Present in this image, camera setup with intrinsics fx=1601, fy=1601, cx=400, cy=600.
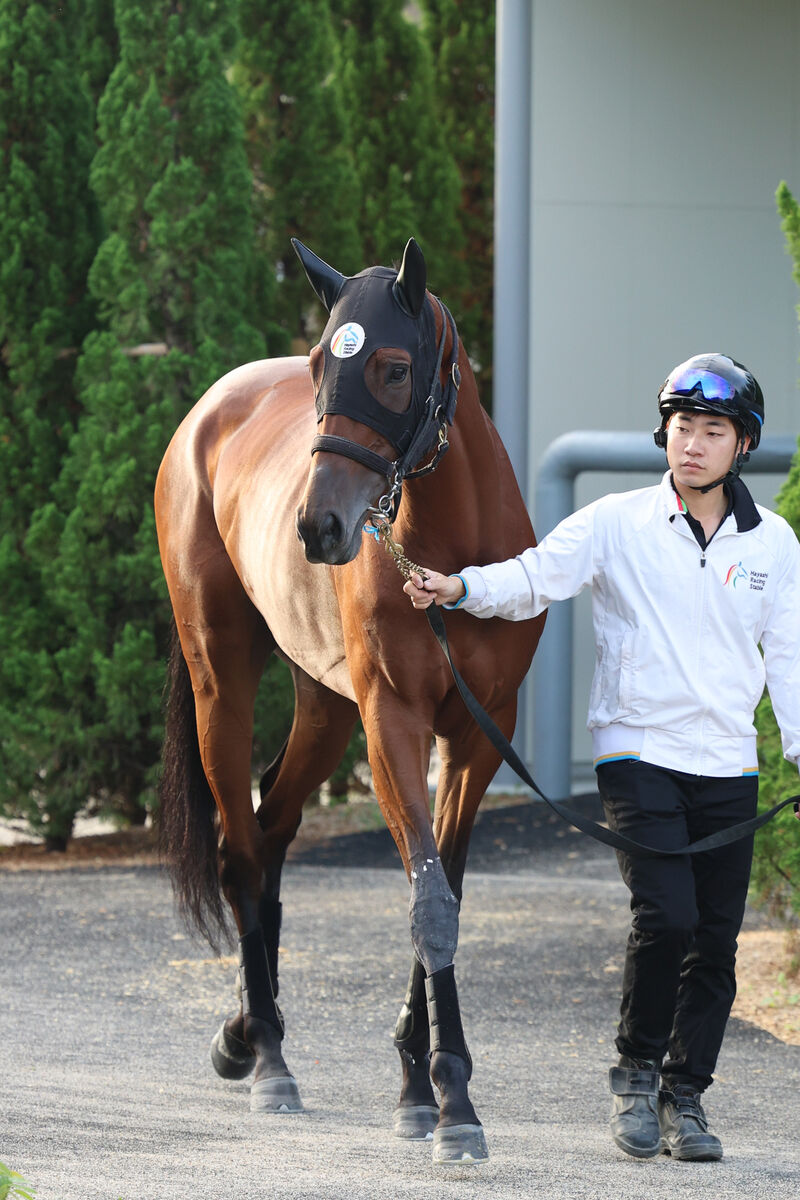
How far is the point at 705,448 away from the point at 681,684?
0.52 metres

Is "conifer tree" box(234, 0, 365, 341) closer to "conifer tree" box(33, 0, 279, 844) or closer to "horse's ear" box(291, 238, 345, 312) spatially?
"conifer tree" box(33, 0, 279, 844)

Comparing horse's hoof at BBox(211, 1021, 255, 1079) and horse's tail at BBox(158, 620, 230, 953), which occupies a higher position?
horse's tail at BBox(158, 620, 230, 953)

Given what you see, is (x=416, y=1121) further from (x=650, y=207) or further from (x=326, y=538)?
(x=650, y=207)

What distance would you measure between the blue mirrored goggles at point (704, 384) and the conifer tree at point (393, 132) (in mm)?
7124

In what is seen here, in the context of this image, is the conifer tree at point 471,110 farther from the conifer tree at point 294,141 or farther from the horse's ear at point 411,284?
the horse's ear at point 411,284

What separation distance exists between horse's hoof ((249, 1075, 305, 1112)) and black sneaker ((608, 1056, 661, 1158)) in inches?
39.2

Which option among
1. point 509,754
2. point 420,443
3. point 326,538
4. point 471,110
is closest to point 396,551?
point 420,443

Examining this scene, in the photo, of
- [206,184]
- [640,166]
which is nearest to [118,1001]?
[206,184]

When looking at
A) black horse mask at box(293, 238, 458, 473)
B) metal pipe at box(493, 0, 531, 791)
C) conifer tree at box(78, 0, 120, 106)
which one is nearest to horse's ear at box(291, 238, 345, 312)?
black horse mask at box(293, 238, 458, 473)

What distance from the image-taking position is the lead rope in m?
3.45

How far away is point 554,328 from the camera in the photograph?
9.91 m

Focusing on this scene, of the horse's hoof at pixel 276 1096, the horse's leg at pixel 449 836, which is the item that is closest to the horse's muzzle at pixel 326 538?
the horse's leg at pixel 449 836

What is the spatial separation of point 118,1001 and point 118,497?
305 cm

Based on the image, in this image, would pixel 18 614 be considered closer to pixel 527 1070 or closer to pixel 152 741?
pixel 152 741
